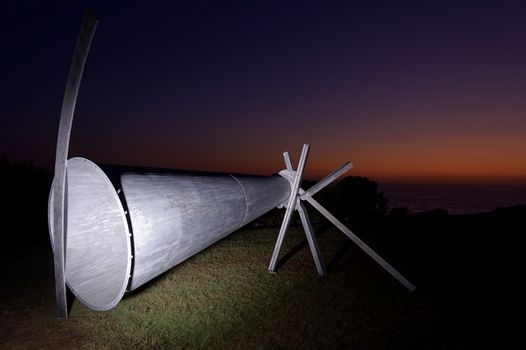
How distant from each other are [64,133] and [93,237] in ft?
7.64

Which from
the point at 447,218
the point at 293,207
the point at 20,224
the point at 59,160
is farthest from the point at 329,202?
the point at 59,160

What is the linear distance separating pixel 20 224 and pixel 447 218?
52.0 feet

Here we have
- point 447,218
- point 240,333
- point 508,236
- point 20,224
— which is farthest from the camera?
point 447,218

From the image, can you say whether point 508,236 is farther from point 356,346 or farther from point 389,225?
point 356,346

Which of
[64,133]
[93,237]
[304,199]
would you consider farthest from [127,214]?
[304,199]

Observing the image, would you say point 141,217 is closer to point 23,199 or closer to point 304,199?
point 304,199

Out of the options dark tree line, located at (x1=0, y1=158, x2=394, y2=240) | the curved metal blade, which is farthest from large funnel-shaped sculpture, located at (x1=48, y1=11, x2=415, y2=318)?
dark tree line, located at (x1=0, y1=158, x2=394, y2=240)

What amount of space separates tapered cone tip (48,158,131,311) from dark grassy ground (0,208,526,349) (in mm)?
855

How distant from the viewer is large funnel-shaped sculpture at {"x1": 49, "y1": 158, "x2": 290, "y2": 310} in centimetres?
275

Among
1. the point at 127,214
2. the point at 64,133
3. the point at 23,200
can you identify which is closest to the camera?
the point at 127,214

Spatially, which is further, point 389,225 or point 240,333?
point 389,225

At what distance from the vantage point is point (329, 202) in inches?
755

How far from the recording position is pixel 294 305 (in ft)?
17.7

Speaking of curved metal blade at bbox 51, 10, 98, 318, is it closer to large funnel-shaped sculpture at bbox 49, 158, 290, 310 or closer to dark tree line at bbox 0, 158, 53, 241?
large funnel-shaped sculpture at bbox 49, 158, 290, 310
